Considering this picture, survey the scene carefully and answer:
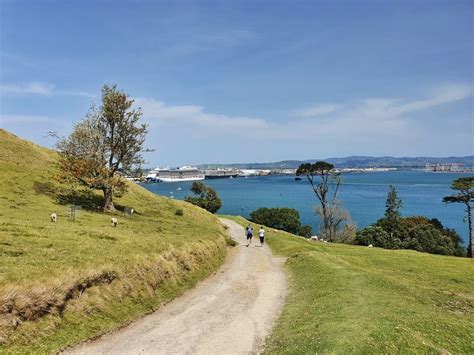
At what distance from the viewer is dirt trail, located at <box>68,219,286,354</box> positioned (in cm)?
1906

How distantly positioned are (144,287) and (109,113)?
33780 millimetres

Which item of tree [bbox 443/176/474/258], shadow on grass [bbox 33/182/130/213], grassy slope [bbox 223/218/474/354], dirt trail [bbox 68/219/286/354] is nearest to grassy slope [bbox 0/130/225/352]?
dirt trail [bbox 68/219/286/354]

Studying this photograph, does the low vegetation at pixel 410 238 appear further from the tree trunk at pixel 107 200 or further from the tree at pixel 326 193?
the tree trunk at pixel 107 200

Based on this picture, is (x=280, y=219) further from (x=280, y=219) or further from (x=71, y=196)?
(x=71, y=196)

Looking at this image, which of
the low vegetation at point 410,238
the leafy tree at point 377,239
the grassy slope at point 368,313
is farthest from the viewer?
the leafy tree at point 377,239

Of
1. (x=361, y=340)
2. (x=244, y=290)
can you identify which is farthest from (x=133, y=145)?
(x=361, y=340)

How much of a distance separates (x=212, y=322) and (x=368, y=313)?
8.96 m

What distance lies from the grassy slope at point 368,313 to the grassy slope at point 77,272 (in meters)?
8.93

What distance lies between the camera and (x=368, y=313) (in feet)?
71.1

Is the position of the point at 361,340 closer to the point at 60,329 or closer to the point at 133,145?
the point at 60,329

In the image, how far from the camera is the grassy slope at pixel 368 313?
16.9m

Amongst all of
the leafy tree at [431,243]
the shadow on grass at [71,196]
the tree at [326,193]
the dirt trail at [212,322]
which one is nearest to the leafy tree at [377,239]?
the leafy tree at [431,243]

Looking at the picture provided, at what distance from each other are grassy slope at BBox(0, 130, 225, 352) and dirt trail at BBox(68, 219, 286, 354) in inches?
45.6

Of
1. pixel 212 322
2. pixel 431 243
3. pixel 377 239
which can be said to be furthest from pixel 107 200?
pixel 431 243
